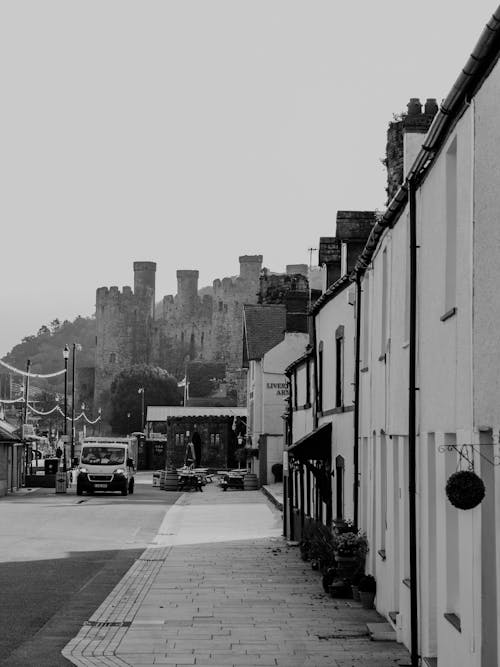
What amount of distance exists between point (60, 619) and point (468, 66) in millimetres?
8890

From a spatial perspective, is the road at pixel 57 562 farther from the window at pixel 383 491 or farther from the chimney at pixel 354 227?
the chimney at pixel 354 227

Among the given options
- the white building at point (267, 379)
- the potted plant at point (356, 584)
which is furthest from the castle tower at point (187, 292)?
the potted plant at point (356, 584)

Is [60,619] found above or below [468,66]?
below

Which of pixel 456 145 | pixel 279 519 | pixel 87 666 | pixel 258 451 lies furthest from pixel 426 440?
pixel 258 451

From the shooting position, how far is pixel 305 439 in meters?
21.4

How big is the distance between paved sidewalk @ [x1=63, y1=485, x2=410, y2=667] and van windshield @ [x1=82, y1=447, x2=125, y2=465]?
21.8 meters

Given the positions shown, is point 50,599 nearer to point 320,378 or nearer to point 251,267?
point 320,378

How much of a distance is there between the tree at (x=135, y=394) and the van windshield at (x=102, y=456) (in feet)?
235

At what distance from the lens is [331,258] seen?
24469 mm

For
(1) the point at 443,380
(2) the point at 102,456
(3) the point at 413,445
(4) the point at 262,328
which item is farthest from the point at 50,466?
(1) the point at 443,380

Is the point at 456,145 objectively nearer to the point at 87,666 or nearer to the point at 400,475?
the point at 400,475

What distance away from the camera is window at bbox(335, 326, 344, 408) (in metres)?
20.3

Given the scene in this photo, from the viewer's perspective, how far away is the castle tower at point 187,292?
14238cm

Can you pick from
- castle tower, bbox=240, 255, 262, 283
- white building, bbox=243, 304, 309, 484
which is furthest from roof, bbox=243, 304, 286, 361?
castle tower, bbox=240, 255, 262, 283
